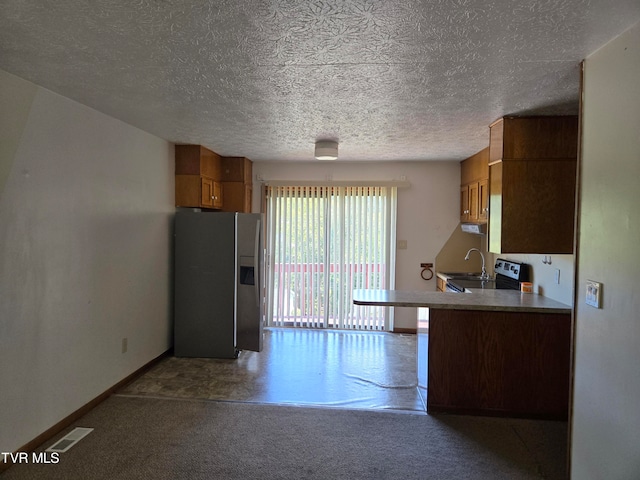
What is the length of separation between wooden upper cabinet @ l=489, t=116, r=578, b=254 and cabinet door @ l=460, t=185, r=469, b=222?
188 cm

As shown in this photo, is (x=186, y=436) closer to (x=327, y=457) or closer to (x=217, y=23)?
(x=327, y=457)

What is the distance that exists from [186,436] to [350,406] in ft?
4.06

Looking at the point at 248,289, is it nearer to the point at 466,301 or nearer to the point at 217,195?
the point at 217,195

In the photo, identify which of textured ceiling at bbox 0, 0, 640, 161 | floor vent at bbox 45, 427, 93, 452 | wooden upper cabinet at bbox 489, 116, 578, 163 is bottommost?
floor vent at bbox 45, 427, 93, 452

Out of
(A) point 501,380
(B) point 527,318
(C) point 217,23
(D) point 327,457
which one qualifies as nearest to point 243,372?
(D) point 327,457

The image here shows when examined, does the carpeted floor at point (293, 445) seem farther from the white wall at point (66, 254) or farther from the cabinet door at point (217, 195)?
the cabinet door at point (217, 195)

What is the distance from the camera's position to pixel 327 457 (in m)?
2.40

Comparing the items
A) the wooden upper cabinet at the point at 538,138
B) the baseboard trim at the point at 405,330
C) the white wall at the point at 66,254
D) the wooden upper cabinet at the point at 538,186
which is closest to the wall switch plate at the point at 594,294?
the wooden upper cabinet at the point at 538,186

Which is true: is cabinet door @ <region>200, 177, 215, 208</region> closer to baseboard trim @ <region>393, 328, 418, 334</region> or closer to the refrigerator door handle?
the refrigerator door handle

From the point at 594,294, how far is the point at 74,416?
3.34m

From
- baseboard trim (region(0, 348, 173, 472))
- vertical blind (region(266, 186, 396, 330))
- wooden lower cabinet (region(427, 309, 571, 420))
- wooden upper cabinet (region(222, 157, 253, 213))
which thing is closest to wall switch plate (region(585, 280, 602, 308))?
wooden lower cabinet (region(427, 309, 571, 420))

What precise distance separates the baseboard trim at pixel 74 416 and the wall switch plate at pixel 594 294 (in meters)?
3.25

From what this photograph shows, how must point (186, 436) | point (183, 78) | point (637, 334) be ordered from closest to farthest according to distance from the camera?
point (637, 334), point (183, 78), point (186, 436)

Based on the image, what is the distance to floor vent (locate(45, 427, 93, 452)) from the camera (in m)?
2.43
